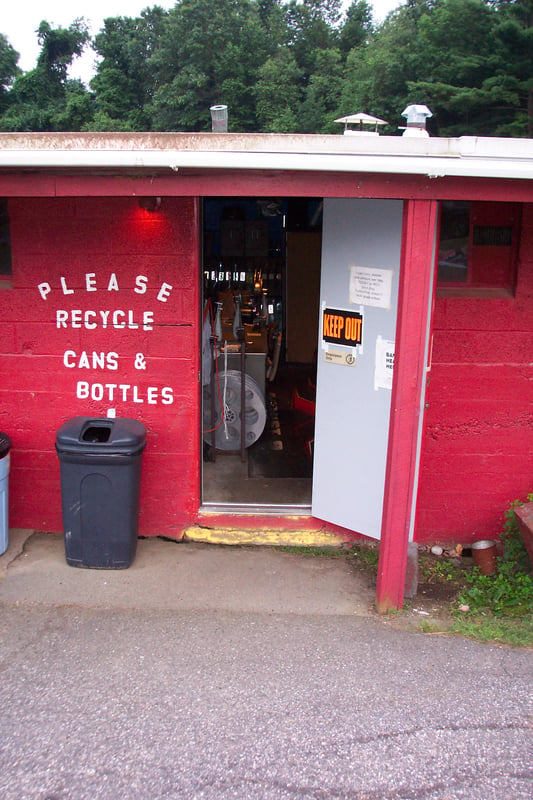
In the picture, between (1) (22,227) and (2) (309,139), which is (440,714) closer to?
(2) (309,139)

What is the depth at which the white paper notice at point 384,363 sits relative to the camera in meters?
4.59

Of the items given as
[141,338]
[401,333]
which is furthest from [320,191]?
[141,338]

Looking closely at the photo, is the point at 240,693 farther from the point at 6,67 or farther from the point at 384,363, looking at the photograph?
the point at 6,67

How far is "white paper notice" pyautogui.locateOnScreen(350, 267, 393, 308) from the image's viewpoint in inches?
177

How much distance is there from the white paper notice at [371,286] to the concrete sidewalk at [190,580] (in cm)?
191

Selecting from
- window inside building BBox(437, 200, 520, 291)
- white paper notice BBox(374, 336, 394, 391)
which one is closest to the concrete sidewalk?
white paper notice BBox(374, 336, 394, 391)

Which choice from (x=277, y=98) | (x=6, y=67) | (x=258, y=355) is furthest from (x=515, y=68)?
(x=6, y=67)

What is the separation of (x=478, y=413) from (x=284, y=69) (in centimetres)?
5417

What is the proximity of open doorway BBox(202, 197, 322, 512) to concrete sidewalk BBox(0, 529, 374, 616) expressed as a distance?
54cm

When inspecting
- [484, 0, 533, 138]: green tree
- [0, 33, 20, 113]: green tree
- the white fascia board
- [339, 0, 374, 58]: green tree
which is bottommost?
the white fascia board

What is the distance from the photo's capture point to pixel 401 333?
13.2 ft

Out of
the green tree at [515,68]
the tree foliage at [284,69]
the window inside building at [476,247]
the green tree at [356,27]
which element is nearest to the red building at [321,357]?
the window inside building at [476,247]

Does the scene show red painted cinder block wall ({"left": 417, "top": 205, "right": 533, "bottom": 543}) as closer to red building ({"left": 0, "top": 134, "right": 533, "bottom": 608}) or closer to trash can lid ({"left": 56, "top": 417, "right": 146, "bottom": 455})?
red building ({"left": 0, "top": 134, "right": 533, "bottom": 608})

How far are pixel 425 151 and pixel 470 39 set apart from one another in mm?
32592
